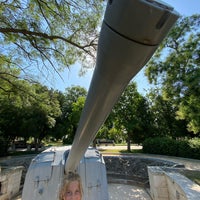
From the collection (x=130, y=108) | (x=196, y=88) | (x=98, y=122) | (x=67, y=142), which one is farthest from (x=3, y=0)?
(x=67, y=142)

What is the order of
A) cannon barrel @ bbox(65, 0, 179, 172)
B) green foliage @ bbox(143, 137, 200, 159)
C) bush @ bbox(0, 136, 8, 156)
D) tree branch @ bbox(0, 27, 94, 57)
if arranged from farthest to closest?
bush @ bbox(0, 136, 8, 156), green foliage @ bbox(143, 137, 200, 159), tree branch @ bbox(0, 27, 94, 57), cannon barrel @ bbox(65, 0, 179, 172)

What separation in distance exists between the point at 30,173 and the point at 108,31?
3737 mm

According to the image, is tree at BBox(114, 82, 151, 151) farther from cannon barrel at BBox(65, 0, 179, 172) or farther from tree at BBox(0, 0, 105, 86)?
cannon barrel at BBox(65, 0, 179, 172)

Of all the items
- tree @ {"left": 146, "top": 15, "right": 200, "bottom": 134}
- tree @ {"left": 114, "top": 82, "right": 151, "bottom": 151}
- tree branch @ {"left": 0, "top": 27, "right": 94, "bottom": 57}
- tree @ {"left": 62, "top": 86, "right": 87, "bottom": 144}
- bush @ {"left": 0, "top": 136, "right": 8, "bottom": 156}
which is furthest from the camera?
tree @ {"left": 114, "top": 82, "right": 151, "bottom": 151}

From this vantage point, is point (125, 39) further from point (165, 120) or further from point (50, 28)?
point (165, 120)

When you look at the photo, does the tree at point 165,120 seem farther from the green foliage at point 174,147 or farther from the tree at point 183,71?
the tree at point 183,71

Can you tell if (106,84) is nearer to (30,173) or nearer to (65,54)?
(30,173)

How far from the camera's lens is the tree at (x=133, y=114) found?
16.9m

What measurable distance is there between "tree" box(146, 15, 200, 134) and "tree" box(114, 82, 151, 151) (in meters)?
6.41

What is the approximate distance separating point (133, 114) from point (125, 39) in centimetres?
1690

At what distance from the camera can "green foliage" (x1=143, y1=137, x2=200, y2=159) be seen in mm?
12031

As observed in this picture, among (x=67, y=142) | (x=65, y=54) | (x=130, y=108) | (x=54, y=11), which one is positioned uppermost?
(x=130, y=108)

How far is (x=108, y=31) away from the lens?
0.55 meters

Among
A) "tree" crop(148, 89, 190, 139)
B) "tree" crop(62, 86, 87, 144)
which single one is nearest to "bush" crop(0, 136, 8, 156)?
"tree" crop(62, 86, 87, 144)
